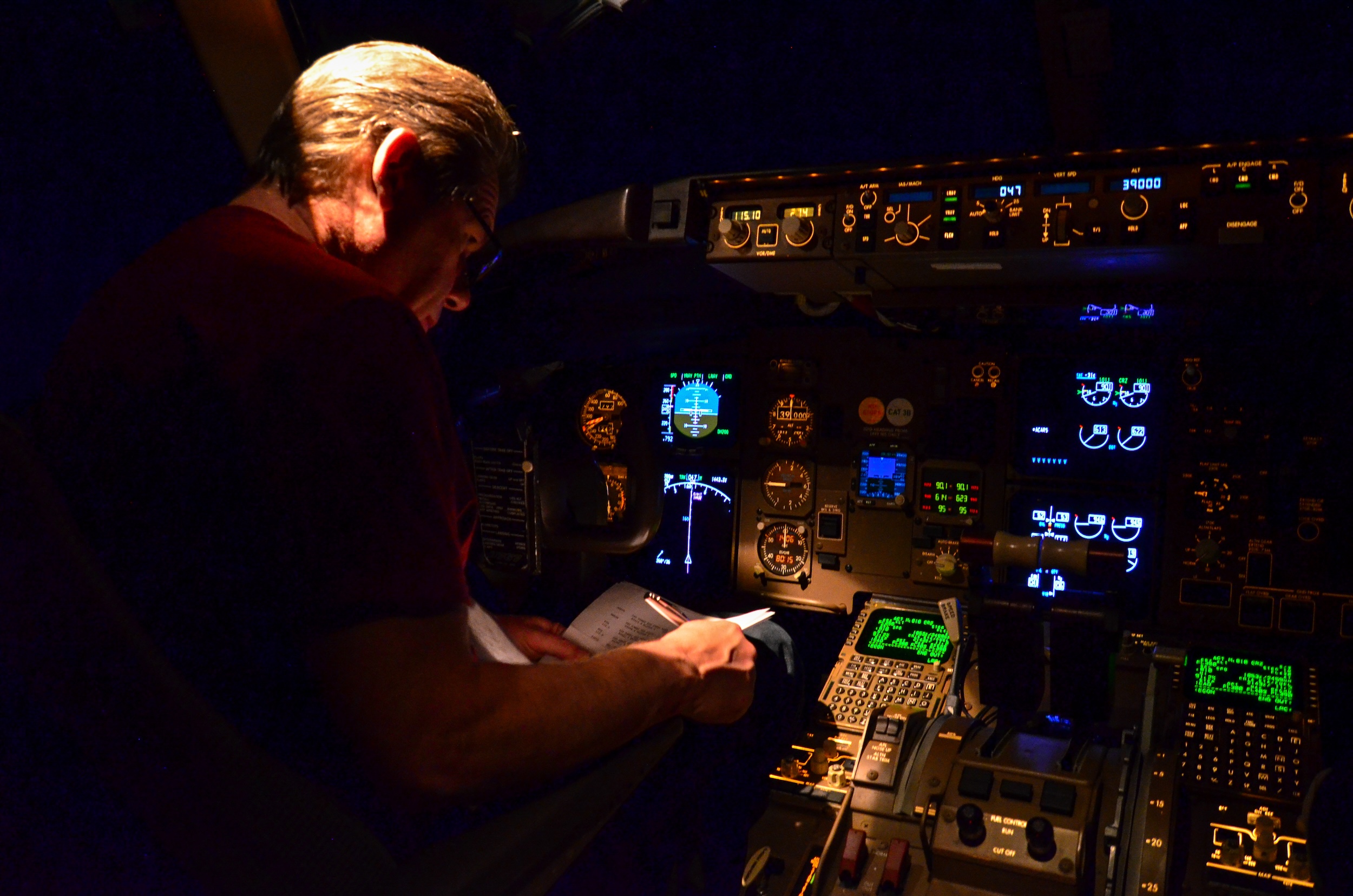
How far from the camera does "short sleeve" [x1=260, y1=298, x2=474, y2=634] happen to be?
0.69 m

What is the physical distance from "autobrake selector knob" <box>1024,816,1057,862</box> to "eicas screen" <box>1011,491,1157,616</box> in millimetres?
692

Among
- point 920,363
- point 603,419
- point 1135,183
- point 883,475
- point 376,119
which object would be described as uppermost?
point 1135,183

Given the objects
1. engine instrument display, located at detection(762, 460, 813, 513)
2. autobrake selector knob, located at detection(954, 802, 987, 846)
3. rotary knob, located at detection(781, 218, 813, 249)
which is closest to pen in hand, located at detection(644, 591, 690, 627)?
autobrake selector knob, located at detection(954, 802, 987, 846)

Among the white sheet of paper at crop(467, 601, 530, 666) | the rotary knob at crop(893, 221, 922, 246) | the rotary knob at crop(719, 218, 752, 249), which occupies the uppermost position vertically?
the rotary knob at crop(719, 218, 752, 249)

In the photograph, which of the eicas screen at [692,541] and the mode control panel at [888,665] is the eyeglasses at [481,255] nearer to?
the mode control panel at [888,665]

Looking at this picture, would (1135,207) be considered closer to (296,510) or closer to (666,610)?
(666,610)

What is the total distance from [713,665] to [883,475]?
4.50 feet

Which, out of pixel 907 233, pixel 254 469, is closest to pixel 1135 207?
pixel 907 233

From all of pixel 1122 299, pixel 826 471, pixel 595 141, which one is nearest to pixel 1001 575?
pixel 826 471

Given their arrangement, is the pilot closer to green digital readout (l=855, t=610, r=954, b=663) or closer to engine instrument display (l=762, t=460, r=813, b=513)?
green digital readout (l=855, t=610, r=954, b=663)

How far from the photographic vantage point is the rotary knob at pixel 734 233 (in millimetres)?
1872

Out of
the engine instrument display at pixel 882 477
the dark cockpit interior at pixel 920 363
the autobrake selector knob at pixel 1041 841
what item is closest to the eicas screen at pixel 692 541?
the dark cockpit interior at pixel 920 363

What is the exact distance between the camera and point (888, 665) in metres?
2.02

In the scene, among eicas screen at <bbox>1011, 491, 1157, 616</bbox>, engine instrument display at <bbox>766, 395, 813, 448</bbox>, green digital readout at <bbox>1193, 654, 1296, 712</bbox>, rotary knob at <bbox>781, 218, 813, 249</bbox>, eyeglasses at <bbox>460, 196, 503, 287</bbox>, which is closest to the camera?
eyeglasses at <bbox>460, 196, 503, 287</bbox>
